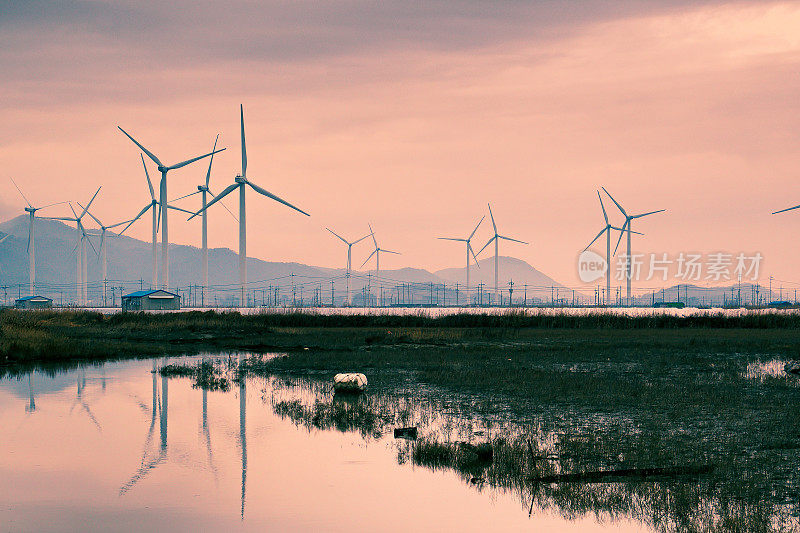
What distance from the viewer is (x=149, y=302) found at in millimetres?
120250

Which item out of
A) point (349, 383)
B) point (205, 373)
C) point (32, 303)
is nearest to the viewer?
point (349, 383)

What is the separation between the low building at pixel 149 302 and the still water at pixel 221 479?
310 ft

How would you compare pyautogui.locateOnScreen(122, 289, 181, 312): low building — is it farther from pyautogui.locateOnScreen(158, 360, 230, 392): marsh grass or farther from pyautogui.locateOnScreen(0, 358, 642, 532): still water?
pyautogui.locateOnScreen(0, 358, 642, 532): still water

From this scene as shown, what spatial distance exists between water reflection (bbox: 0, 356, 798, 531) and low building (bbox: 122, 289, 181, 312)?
9433 cm

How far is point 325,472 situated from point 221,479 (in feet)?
7.31

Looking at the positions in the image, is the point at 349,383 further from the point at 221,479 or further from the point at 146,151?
the point at 146,151

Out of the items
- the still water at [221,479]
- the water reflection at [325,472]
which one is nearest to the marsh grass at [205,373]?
the water reflection at [325,472]

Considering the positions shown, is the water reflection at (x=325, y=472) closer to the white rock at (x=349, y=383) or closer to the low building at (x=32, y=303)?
the white rock at (x=349, y=383)

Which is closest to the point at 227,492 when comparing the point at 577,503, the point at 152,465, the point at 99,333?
the point at 152,465

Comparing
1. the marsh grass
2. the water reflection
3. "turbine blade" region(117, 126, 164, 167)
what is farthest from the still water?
"turbine blade" region(117, 126, 164, 167)

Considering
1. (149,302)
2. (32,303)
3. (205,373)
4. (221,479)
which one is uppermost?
(149,302)

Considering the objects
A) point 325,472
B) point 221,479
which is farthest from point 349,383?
point 221,479

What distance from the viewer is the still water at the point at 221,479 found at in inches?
587

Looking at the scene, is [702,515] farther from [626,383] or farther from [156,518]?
[626,383]
